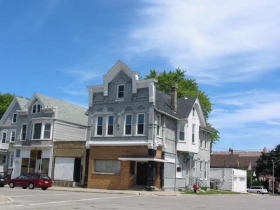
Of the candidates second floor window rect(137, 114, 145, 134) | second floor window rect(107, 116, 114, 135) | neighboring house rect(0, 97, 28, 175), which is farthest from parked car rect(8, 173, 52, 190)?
neighboring house rect(0, 97, 28, 175)

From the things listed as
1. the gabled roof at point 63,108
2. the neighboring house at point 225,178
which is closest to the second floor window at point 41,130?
the gabled roof at point 63,108

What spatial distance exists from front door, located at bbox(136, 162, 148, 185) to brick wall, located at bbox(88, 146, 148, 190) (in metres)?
0.65

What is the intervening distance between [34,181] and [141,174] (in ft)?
33.3

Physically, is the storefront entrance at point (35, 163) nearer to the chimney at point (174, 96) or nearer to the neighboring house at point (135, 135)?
the neighboring house at point (135, 135)

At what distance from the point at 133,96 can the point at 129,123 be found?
2747 mm

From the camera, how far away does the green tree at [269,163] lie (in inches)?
2921

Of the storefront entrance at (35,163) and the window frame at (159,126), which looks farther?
the storefront entrance at (35,163)

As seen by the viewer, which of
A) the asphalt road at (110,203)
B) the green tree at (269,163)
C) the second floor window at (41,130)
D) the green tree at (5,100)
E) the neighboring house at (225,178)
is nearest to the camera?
the asphalt road at (110,203)

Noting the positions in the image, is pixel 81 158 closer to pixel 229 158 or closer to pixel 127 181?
pixel 127 181

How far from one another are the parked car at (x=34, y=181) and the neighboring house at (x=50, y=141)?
6.11 metres

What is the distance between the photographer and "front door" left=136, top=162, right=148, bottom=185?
1447 inches

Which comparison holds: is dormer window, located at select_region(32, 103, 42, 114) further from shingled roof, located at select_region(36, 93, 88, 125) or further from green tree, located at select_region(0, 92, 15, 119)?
green tree, located at select_region(0, 92, 15, 119)

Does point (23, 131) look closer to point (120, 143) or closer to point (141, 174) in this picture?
point (120, 143)

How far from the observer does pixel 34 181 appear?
114 feet
